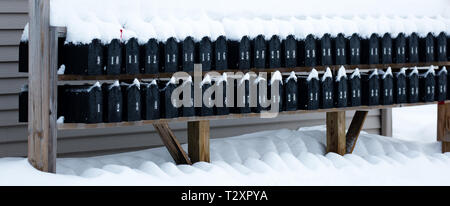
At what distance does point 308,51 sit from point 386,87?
0.83 m

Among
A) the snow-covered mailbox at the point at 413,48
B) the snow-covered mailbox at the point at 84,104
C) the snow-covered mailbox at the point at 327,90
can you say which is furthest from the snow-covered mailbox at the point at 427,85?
the snow-covered mailbox at the point at 84,104

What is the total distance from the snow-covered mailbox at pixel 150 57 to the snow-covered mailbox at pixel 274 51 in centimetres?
92

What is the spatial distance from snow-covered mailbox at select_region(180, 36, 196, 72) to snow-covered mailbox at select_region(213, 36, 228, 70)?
0.63 feet

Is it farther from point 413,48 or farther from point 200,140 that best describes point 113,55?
point 413,48

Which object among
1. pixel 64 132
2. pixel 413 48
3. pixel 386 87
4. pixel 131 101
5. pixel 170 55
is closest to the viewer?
pixel 131 101

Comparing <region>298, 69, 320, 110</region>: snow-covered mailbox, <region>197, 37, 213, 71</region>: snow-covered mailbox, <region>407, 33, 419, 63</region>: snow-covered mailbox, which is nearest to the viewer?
<region>197, 37, 213, 71</region>: snow-covered mailbox

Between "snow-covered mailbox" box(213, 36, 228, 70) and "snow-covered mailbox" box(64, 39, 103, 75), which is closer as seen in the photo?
"snow-covered mailbox" box(64, 39, 103, 75)

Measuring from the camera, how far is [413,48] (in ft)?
18.4

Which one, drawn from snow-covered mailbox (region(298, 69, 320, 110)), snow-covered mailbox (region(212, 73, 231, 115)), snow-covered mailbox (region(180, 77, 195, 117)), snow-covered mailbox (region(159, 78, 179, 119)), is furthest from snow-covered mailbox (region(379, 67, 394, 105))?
snow-covered mailbox (region(159, 78, 179, 119))

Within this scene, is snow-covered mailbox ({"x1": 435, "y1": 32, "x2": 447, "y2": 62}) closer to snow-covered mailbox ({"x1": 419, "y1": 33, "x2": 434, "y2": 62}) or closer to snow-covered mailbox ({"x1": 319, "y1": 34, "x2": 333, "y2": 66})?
snow-covered mailbox ({"x1": 419, "y1": 33, "x2": 434, "y2": 62})

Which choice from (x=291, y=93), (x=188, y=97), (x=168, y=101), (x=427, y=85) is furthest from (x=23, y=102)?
(x=427, y=85)

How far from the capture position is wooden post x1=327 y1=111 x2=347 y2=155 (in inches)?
229

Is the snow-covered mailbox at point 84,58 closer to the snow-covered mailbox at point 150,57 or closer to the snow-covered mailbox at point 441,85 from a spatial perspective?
the snow-covered mailbox at point 150,57

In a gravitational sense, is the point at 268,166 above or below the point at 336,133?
below
